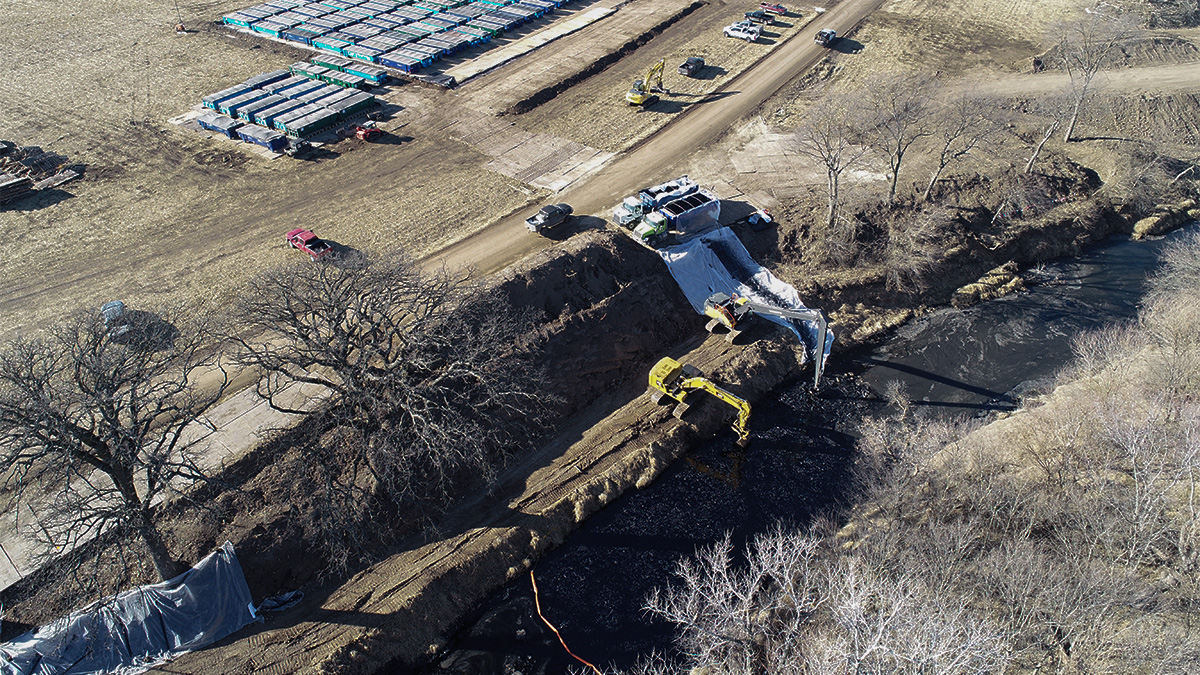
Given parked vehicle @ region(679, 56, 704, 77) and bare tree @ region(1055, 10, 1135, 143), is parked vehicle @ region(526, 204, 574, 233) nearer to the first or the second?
parked vehicle @ region(679, 56, 704, 77)

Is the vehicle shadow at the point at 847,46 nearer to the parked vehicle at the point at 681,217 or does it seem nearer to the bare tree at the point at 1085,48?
the bare tree at the point at 1085,48

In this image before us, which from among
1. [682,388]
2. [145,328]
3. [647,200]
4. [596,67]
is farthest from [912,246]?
[145,328]

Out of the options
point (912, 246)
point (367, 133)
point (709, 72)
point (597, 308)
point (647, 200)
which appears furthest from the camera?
point (709, 72)

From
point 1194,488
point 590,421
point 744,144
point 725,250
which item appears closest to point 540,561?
point 590,421

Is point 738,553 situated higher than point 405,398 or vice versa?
point 405,398

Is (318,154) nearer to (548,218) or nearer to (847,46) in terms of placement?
(548,218)

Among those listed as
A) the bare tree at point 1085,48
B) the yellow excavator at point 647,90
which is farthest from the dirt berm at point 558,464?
the bare tree at point 1085,48

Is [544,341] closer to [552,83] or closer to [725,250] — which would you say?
[725,250]
